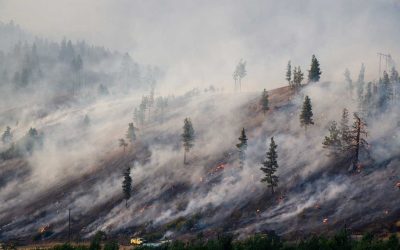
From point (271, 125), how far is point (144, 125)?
57.3 metres

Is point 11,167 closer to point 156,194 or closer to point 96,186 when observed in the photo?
point 96,186

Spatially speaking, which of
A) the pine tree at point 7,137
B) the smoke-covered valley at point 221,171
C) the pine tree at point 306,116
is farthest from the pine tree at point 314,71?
the pine tree at point 7,137

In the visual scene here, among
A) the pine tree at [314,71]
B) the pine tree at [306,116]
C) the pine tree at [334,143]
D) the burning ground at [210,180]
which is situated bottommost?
the burning ground at [210,180]

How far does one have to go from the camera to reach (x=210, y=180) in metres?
117

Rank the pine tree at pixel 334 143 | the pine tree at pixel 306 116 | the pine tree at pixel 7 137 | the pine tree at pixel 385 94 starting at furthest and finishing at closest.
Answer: the pine tree at pixel 7 137
the pine tree at pixel 385 94
the pine tree at pixel 306 116
the pine tree at pixel 334 143

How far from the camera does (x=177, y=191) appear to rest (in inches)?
4626

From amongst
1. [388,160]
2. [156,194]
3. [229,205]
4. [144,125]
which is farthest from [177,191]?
[144,125]

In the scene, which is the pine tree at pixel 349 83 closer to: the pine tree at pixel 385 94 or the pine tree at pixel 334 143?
the pine tree at pixel 385 94

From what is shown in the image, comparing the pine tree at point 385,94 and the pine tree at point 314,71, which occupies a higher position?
the pine tree at point 314,71

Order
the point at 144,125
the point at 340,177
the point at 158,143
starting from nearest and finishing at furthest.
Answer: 1. the point at 340,177
2. the point at 158,143
3. the point at 144,125

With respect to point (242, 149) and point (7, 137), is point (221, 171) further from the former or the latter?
point (7, 137)

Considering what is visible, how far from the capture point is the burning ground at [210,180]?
92919 mm

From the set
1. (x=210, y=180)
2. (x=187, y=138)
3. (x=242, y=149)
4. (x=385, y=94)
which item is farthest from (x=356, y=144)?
(x=187, y=138)

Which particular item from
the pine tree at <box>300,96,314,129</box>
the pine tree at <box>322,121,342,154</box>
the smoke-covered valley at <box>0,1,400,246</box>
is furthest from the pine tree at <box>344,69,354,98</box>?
the pine tree at <box>322,121,342,154</box>
